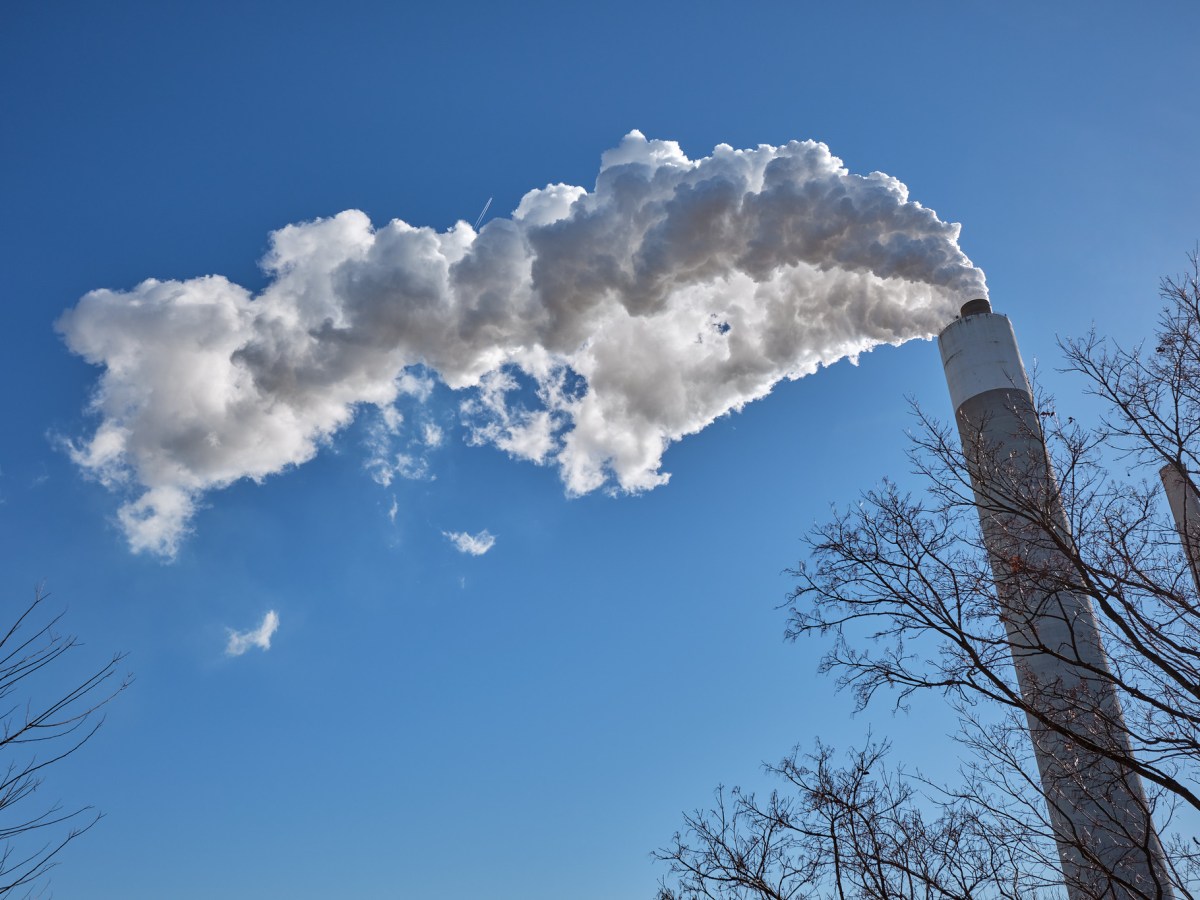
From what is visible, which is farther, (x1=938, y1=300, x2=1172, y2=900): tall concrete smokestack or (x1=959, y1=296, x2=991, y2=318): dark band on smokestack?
(x1=959, y1=296, x2=991, y2=318): dark band on smokestack

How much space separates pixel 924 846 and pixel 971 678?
4.06 meters

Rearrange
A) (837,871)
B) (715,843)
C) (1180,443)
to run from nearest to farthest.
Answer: (1180,443)
(837,871)
(715,843)

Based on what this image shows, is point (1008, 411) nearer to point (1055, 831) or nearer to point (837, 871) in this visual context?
point (837, 871)

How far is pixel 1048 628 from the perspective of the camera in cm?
1716

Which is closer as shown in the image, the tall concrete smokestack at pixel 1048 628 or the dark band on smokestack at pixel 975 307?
the tall concrete smokestack at pixel 1048 628

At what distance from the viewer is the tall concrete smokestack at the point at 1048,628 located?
7.59m

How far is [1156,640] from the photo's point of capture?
7238 millimetres

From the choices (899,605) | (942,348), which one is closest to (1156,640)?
(899,605)

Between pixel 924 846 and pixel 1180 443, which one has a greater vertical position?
pixel 1180 443

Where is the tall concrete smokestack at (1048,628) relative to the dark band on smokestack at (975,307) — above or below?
below

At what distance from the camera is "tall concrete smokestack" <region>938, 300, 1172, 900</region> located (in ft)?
24.9

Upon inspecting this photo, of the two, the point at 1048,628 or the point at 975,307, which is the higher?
the point at 975,307

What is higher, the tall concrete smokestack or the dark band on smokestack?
the dark band on smokestack

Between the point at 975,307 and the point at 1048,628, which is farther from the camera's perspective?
the point at 975,307
